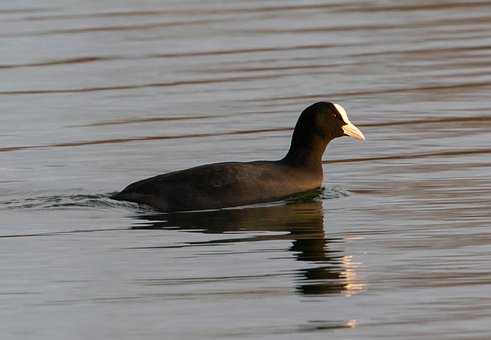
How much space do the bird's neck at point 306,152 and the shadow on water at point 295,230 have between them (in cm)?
55

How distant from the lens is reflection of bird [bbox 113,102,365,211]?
13781 mm

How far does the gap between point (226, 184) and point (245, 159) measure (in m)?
2.26

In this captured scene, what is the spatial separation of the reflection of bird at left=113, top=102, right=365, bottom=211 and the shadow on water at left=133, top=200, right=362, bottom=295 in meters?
0.17

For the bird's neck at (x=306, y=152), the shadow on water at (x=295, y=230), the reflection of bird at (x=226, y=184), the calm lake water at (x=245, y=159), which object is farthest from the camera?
the bird's neck at (x=306, y=152)

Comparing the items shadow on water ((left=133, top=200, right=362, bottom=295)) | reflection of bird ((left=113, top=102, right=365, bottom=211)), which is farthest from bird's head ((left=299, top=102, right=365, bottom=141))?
shadow on water ((left=133, top=200, right=362, bottom=295))

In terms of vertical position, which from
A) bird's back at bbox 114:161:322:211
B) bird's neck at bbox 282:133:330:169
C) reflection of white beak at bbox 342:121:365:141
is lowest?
bird's back at bbox 114:161:322:211

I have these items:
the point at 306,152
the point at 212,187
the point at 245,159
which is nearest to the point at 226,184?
the point at 212,187

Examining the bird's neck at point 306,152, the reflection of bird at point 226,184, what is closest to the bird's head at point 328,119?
the bird's neck at point 306,152

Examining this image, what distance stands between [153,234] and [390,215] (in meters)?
1.75

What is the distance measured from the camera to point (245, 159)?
16141 millimetres

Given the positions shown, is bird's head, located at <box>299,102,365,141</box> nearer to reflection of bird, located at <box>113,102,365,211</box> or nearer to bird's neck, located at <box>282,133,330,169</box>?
bird's neck, located at <box>282,133,330,169</box>

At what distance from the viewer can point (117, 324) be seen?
9500 mm

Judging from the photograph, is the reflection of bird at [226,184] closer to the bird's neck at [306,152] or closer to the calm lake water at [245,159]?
the bird's neck at [306,152]

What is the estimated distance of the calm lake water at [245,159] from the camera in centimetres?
982
